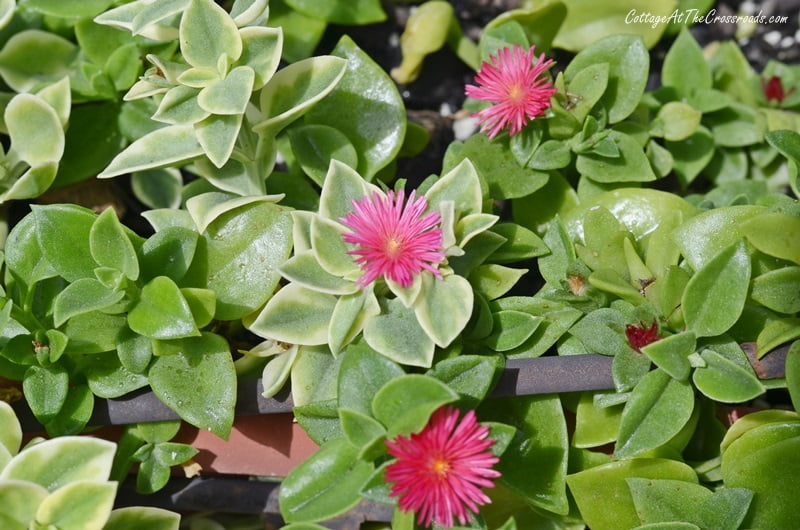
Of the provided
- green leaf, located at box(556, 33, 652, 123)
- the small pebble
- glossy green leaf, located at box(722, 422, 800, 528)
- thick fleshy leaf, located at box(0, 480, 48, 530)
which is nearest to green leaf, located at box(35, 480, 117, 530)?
thick fleshy leaf, located at box(0, 480, 48, 530)

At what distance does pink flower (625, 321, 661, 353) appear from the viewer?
0.90 meters

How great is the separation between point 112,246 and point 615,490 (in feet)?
2.12

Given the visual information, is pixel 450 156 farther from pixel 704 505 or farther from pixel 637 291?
pixel 704 505

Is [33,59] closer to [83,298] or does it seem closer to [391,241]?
[83,298]

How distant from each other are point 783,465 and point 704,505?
0.10 meters

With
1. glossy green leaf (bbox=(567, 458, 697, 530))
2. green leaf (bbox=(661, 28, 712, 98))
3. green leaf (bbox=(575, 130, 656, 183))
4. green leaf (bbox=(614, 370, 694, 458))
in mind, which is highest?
green leaf (bbox=(661, 28, 712, 98))

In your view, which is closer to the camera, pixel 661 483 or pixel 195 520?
pixel 661 483

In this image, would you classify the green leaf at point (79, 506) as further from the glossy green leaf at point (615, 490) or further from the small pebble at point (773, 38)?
the small pebble at point (773, 38)

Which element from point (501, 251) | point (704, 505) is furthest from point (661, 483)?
point (501, 251)

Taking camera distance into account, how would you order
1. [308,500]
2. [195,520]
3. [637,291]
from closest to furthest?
[308,500]
[637,291]
[195,520]

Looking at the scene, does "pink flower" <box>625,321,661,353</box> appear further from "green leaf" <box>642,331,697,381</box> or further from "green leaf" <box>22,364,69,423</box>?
"green leaf" <box>22,364,69,423</box>

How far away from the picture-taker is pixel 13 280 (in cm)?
99

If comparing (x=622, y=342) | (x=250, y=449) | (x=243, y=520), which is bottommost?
(x=243, y=520)

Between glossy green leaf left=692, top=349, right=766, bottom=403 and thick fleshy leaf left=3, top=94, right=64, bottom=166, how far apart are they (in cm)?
87
